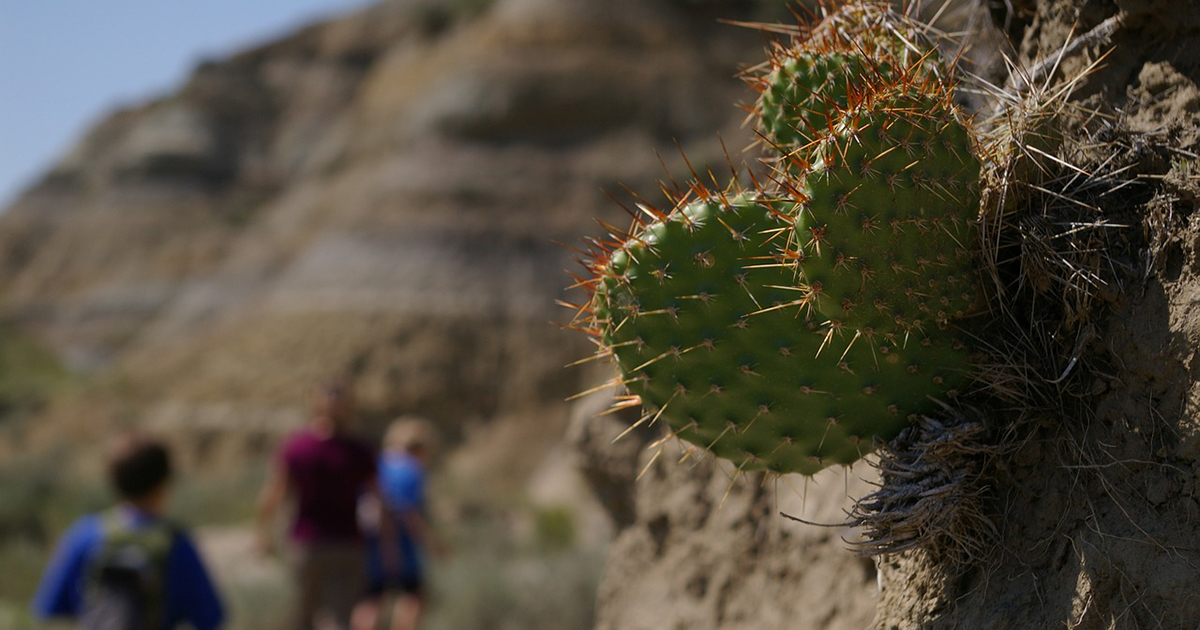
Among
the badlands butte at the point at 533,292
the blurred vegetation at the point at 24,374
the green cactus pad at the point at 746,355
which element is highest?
the green cactus pad at the point at 746,355

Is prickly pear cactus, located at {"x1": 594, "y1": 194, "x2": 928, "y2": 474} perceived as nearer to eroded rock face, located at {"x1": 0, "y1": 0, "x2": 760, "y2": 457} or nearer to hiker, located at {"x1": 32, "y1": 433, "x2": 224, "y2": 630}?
hiker, located at {"x1": 32, "y1": 433, "x2": 224, "y2": 630}

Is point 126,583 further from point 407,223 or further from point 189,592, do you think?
point 407,223

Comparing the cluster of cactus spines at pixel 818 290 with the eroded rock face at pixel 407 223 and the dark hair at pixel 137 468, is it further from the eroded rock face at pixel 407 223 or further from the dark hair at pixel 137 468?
the eroded rock face at pixel 407 223

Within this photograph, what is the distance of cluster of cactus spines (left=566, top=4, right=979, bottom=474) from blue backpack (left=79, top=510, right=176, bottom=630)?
8.01 ft

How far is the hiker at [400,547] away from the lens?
715 cm

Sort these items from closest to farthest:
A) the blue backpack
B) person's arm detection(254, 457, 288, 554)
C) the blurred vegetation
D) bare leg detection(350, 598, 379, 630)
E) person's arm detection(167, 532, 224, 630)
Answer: the blue backpack
person's arm detection(167, 532, 224, 630)
person's arm detection(254, 457, 288, 554)
bare leg detection(350, 598, 379, 630)
the blurred vegetation

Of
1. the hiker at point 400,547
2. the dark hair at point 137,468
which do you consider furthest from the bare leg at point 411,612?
the dark hair at point 137,468

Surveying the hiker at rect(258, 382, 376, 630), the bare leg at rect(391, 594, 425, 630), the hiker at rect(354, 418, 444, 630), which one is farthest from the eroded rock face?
the hiker at rect(258, 382, 376, 630)

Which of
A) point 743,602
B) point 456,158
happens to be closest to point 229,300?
point 456,158

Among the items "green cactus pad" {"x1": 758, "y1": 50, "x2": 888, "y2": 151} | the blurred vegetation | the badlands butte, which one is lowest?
the blurred vegetation

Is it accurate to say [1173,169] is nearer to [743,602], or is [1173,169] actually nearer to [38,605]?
[743,602]

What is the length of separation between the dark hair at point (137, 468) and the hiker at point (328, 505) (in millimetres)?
2297

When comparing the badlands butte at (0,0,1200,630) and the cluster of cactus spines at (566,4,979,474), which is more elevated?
the cluster of cactus spines at (566,4,979,474)

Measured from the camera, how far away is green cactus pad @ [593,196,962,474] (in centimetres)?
203
